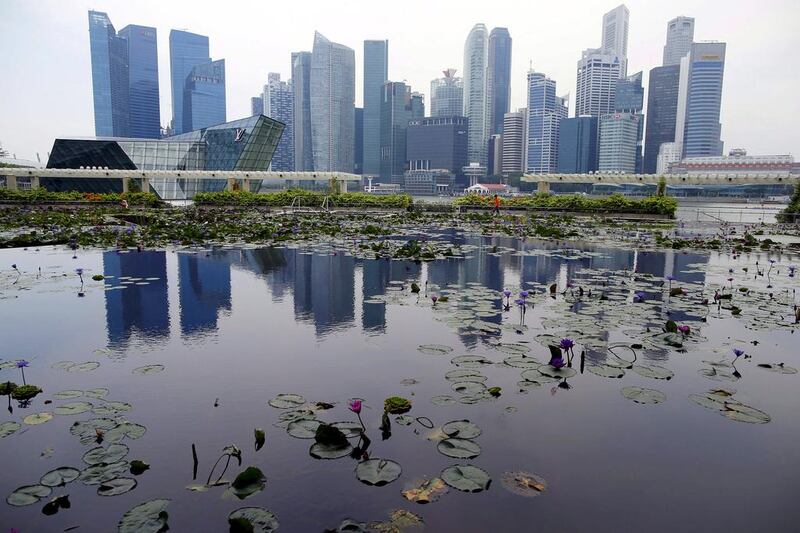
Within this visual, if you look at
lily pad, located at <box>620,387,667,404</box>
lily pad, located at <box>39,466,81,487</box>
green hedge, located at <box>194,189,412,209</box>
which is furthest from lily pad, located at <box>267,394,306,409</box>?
green hedge, located at <box>194,189,412,209</box>

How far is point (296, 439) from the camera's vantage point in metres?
4.60

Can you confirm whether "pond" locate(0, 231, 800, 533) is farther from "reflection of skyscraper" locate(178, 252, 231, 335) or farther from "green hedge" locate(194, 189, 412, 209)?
"green hedge" locate(194, 189, 412, 209)

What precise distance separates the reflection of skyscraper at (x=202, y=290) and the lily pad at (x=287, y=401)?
3.24m

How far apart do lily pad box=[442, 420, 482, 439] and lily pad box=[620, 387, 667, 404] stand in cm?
200

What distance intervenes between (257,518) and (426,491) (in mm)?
1218

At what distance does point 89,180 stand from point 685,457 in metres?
73.4

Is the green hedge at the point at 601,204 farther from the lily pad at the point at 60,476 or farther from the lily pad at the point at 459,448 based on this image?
the lily pad at the point at 60,476

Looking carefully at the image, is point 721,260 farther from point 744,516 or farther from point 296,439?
point 296,439

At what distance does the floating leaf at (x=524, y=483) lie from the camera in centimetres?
386

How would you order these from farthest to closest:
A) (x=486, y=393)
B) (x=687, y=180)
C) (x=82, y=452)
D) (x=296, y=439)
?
(x=687, y=180)
(x=486, y=393)
(x=296, y=439)
(x=82, y=452)

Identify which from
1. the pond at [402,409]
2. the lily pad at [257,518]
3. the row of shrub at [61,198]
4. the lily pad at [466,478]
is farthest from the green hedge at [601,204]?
the lily pad at [257,518]

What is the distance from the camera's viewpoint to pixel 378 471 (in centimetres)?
404

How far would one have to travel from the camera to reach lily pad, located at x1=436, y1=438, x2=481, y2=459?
433 centimetres

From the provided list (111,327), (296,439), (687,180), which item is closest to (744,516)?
(296,439)
